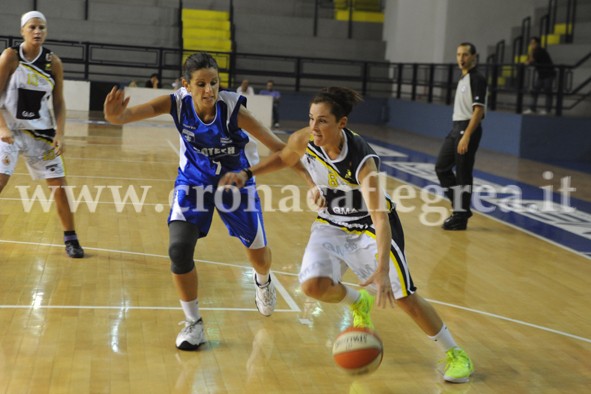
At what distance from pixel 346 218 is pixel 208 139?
2.93 ft

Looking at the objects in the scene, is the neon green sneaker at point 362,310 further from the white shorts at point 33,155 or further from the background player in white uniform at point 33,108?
the white shorts at point 33,155

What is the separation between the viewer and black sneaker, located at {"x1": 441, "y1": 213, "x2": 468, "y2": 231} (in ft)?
29.4

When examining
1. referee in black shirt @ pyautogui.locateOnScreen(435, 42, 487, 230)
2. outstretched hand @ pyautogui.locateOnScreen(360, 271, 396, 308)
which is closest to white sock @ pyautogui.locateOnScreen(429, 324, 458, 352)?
outstretched hand @ pyautogui.locateOnScreen(360, 271, 396, 308)

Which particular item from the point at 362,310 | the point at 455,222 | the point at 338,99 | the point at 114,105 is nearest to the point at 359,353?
the point at 362,310

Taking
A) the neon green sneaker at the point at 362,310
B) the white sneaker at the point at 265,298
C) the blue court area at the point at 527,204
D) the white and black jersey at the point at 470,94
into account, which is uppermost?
the white and black jersey at the point at 470,94

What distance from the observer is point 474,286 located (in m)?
6.60

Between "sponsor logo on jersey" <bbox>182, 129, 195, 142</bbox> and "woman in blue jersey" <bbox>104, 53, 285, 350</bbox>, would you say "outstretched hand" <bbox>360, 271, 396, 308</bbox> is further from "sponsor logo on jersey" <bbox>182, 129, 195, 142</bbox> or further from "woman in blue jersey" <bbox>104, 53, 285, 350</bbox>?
"sponsor logo on jersey" <bbox>182, 129, 195, 142</bbox>

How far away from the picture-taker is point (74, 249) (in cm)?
682

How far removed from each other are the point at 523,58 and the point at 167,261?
16642 mm

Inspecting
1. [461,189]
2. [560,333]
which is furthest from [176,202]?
[461,189]

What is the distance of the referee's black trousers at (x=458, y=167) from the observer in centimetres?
888

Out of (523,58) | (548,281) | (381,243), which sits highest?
(523,58)

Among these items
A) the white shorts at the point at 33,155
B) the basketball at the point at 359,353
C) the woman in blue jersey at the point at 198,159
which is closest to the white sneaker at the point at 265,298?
the woman in blue jersey at the point at 198,159

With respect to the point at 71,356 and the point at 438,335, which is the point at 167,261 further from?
the point at 438,335
